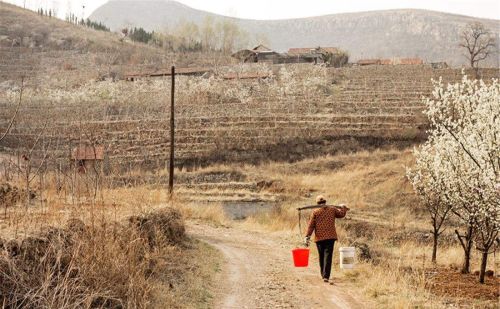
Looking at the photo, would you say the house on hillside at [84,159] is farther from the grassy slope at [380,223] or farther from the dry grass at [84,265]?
the grassy slope at [380,223]

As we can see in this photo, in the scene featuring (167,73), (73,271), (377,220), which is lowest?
(377,220)

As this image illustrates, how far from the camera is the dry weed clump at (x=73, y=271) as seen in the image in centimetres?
641

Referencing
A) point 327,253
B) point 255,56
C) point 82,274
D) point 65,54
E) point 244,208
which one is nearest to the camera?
point 82,274

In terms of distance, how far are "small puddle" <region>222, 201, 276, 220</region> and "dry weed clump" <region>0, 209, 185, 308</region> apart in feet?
73.4

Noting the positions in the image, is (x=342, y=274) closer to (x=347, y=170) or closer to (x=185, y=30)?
(x=347, y=170)

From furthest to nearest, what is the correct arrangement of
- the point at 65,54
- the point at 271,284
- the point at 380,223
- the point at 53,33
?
the point at 53,33 < the point at 65,54 < the point at 380,223 < the point at 271,284

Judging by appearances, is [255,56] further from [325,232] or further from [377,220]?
[325,232]

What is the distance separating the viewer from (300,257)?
11.9 m

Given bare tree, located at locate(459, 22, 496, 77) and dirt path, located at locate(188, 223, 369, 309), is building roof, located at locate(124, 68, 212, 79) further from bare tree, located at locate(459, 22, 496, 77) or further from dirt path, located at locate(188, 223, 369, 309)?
dirt path, located at locate(188, 223, 369, 309)

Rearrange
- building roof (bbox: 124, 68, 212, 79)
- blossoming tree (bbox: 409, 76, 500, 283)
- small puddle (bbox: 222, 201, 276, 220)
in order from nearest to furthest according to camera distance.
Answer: blossoming tree (bbox: 409, 76, 500, 283) < small puddle (bbox: 222, 201, 276, 220) < building roof (bbox: 124, 68, 212, 79)

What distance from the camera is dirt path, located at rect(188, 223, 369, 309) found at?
9.70 m

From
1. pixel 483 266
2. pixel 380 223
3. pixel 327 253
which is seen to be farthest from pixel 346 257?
pixel 380 223

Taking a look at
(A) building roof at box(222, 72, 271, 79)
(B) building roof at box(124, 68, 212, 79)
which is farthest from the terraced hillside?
(B) building roof at box(124, 68, 212, 79)

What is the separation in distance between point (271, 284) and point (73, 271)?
16.5 ft
